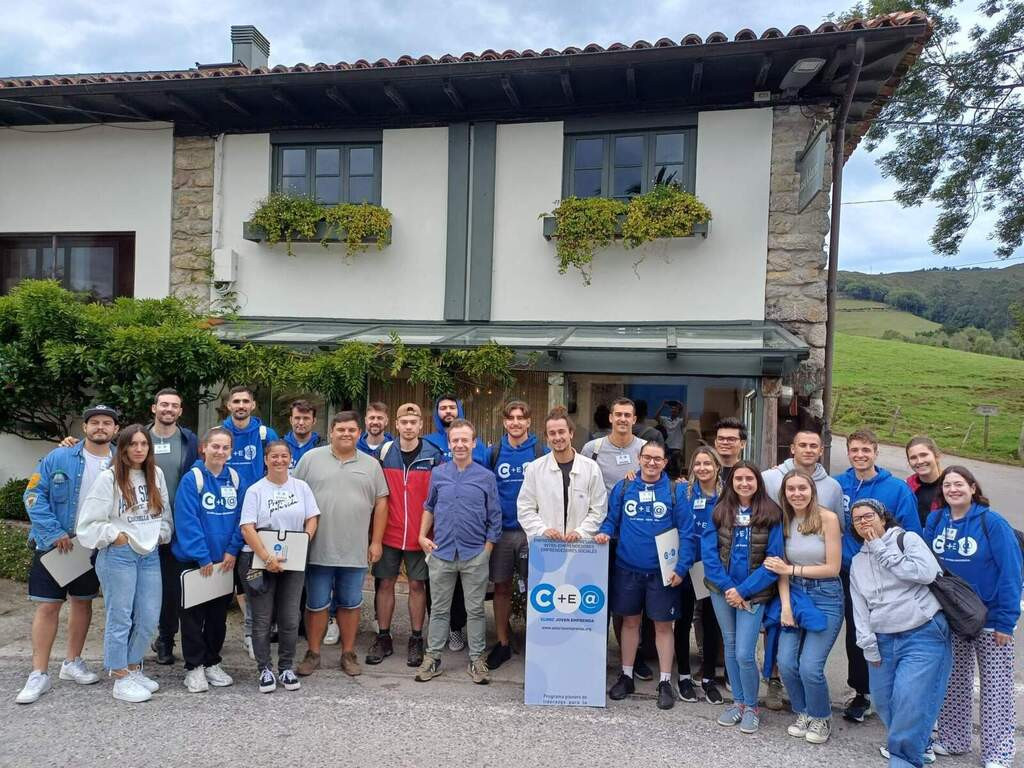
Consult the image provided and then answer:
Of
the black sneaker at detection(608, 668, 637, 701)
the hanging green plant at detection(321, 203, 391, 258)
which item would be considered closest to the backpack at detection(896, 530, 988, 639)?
the black sneaker at detection(608, 668, 637, 701)

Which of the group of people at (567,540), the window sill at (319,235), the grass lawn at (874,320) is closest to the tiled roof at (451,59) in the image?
the window sill at (319,235)

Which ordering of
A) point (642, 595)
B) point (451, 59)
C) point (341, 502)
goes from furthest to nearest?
point (451, 59)
point (341, 502)
point (642, 595)

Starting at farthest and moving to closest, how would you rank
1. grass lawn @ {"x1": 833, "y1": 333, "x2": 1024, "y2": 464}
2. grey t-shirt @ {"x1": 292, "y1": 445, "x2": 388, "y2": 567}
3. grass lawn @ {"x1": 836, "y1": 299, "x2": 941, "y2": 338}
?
grass lawn @ {"x1": 836, "y1": 299, "x2": 941, "y2": 338}
grass lawn @ {"x1": 833, "y1": 333, "x2": 1024, "y2": 464}
grey t-shirt @ {"x1": 292, "y1": 445, "x2": 388, "y2": 567}

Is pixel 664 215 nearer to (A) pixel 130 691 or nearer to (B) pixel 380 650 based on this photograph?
(B) pixel 380 650

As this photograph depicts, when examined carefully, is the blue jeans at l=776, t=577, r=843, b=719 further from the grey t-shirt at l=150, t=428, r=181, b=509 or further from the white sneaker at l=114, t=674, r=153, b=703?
the grey t-shirt at l=150, t=428, r=181, b=509

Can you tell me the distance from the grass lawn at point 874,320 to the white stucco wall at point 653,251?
193ft

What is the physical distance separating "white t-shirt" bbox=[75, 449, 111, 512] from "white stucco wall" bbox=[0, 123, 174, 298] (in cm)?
541

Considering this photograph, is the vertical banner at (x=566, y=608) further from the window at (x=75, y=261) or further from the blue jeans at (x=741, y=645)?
the window at (x=75, y=261)

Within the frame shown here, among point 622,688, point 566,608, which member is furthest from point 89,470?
point 622,688

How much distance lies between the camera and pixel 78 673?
4.91m

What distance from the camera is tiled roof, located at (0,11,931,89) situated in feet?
23.7

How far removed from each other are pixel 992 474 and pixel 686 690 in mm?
15608

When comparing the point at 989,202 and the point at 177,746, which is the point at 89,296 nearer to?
the point at 177,746

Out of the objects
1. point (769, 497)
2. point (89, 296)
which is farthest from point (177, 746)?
point (89, 296)
